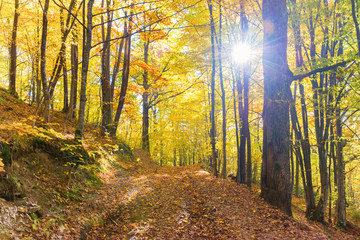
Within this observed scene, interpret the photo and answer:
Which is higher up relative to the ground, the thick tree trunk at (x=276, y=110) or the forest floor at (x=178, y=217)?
the thick tree trunk at (x=276, y=110)

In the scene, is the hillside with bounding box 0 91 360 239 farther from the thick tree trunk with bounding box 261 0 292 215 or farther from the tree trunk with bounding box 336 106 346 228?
the tree trunk with bounding box 336 106 346 228

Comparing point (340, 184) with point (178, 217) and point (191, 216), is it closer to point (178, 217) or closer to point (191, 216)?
point (191, 216)

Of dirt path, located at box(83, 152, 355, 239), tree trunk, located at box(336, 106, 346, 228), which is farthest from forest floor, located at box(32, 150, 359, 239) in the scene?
tree trunk, located at box(336, 106, 346, 228)

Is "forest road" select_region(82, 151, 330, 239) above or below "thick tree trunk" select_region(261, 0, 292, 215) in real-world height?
below

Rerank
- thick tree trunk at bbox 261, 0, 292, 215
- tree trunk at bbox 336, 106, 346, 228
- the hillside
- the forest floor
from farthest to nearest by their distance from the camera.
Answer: tree trunk at bbox 336, 106, 346, 228 < thick tree trunk at bbox 261, 0, 292, 215 < the forest floor < the hillside

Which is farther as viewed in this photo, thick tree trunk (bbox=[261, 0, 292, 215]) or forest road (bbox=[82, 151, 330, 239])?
thick tree trunk (bbox=[261, 0, 292, 215])

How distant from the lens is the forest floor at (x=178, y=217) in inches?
172

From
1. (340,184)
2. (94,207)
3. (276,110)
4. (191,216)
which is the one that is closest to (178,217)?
Answer: (191,216)

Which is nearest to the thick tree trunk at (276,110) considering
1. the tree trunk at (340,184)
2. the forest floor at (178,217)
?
the forest floor at (178,217)

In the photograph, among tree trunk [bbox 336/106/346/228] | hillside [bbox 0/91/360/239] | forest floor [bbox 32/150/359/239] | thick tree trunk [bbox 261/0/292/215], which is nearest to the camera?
hillside [bbox 0/91/360/239]

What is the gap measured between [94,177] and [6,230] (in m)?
3.59

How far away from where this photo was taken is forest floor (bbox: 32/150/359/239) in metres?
4.36

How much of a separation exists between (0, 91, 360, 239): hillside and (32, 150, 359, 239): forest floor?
23mm

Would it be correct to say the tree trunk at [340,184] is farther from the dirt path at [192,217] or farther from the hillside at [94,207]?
the hillside at [94,207]
